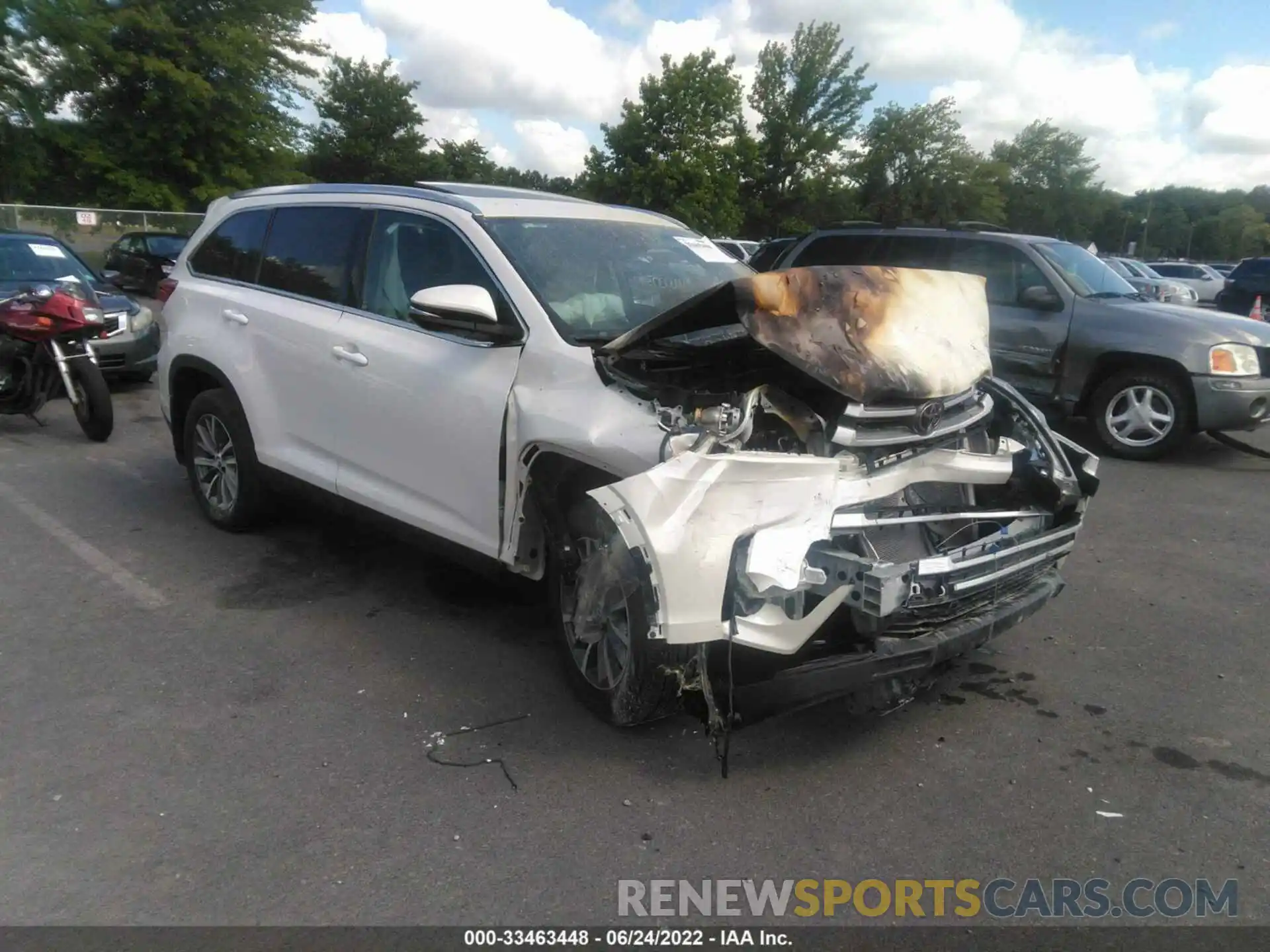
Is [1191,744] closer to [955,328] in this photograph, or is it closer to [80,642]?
[955,328]

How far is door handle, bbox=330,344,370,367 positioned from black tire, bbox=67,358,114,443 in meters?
4.26

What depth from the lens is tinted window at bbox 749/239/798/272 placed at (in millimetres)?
10477

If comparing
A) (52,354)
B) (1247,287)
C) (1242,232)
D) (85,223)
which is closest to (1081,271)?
(52,354)

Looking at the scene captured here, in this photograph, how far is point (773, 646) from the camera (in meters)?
3.01

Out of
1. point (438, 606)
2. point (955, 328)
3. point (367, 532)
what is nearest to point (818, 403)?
point (955, 328)

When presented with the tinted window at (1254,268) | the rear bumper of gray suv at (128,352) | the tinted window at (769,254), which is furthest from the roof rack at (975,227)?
the tinted window at (1254,268)

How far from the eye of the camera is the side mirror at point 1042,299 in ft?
Answer: 27.9

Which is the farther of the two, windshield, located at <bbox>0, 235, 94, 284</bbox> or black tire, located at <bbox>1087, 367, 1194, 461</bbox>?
windshield, located at <bbox>0, 235, 94, 284</bbox>

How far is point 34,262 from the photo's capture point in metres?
9.95

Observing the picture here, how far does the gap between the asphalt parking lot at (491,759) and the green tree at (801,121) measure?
4756 centimetres

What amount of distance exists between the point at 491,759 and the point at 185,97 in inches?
1252

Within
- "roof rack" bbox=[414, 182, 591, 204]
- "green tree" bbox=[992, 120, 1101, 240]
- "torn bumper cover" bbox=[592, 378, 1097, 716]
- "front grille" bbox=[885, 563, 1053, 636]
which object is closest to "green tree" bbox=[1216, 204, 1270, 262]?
"green tree" bbox=[992, 120, 1101, 240]

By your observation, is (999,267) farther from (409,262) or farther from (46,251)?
(46,251)

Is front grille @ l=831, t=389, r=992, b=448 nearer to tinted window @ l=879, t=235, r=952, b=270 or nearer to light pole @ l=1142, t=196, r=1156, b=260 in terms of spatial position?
tinted window @ l=879, t=235, r=952, b=270
